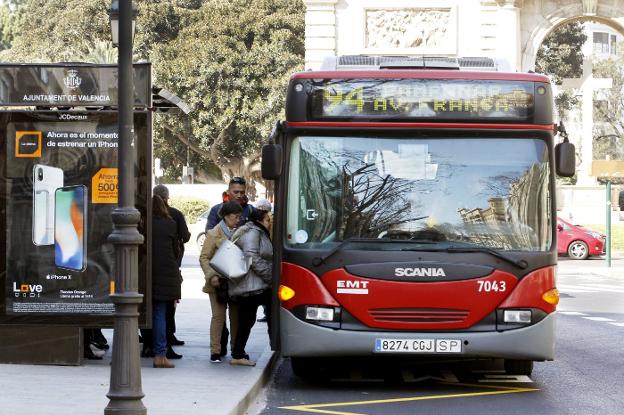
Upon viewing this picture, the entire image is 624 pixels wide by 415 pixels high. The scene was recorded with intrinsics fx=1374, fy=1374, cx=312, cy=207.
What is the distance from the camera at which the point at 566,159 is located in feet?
38.1

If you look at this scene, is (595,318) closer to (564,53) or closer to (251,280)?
(251,280)

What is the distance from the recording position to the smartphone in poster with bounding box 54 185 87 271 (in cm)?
1216

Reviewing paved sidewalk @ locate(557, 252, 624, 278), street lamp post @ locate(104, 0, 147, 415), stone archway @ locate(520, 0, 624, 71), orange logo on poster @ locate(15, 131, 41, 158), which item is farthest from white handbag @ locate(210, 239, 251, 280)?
stone archway @ locate(520, 0, 624, 71)

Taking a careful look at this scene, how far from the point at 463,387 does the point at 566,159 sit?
220cm

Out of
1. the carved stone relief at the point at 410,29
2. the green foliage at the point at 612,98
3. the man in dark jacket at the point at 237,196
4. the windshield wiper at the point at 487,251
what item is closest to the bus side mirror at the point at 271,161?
the windshield wiper at the point at 487,251

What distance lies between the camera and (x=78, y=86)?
12031mm

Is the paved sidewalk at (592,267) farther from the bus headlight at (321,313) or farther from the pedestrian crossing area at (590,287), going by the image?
the bus headlight at (321,313)

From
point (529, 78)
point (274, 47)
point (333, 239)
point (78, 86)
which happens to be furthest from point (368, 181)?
point (274, 47)

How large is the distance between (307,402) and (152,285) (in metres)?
2.10

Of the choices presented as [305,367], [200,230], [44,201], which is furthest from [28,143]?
[200,230]

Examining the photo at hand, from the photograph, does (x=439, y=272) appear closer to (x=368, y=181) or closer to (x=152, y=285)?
(x=368, y=181)

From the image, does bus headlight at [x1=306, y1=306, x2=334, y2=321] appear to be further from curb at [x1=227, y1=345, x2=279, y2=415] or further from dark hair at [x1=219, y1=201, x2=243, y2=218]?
dark hair at [x1=219, y1=201, x2=243, y2=218]

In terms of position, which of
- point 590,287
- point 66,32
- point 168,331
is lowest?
point 590,287

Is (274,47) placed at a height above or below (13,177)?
above
